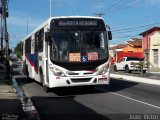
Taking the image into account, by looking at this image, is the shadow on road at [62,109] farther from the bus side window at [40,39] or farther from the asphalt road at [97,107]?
the bus side window at [40,39]

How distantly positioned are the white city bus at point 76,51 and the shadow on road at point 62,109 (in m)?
1.00

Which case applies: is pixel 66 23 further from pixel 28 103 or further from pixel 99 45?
pixel 28 103

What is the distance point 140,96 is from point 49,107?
4.53 meters

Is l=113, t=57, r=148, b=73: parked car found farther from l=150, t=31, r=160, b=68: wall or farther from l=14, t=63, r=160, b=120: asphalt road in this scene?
l=14, t=63, r=160, b=120: asphalt road

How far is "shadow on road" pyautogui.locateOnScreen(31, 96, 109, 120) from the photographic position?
11937mm

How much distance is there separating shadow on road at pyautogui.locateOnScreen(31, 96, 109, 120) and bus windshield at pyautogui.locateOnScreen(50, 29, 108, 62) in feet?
5.72

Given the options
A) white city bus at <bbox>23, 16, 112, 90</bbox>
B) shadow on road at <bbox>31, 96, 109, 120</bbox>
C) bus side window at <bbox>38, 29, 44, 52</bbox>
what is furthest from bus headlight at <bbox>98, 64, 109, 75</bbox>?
bus side window at <bbox>38, 29, 44, 52</bbox>

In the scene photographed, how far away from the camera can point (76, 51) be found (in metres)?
17.5

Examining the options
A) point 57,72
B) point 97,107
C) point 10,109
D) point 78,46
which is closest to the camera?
point 10,109

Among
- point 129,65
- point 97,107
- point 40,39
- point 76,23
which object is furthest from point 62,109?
point 129,65

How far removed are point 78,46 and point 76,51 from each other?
0.87 feet

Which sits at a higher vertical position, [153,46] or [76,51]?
[153,46]

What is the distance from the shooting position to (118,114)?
1223cm

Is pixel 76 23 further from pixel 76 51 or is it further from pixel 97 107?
pixel 97 107
